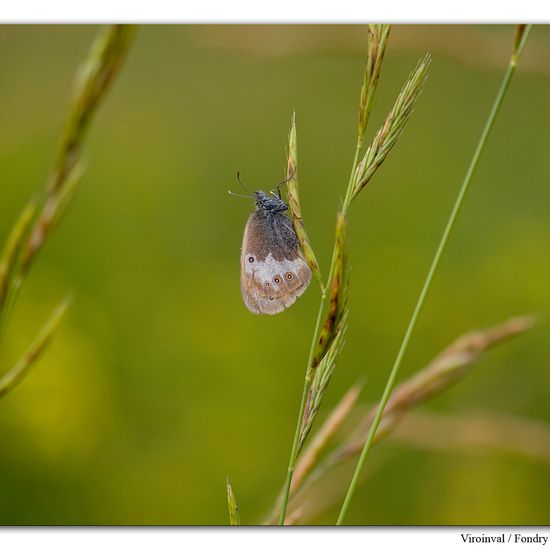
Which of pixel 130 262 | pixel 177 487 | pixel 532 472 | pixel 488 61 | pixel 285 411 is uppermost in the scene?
pixel 488 61

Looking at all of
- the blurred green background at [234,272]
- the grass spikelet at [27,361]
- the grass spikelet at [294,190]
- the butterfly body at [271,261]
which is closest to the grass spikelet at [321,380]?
the grass spikelet at [294,190]

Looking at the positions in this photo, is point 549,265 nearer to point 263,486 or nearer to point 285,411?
point 285,411

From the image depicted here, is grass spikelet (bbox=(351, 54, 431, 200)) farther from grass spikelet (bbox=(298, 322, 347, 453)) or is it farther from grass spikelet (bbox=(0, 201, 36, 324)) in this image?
grass spikelet (bbox=(0, 201, 36, 324))

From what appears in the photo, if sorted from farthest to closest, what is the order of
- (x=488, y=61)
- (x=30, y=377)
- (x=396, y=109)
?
(x=30, y=377), (x=488, y=61), (x=396, y=109)

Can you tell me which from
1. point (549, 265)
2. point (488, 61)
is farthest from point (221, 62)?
point (549, 265)

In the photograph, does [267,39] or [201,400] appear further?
[201,400]

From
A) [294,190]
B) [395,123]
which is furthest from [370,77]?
[294,190]

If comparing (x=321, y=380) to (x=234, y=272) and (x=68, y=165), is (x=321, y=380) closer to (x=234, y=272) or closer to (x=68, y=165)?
(x=68, y=165)

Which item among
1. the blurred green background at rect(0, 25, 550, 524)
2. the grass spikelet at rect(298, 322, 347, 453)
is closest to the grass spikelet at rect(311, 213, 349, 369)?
the grass spikelet at rect(298, 322, 347, 453)

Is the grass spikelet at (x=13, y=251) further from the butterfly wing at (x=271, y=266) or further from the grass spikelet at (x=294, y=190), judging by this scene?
the butterfly wing at (x=271, y=266)
